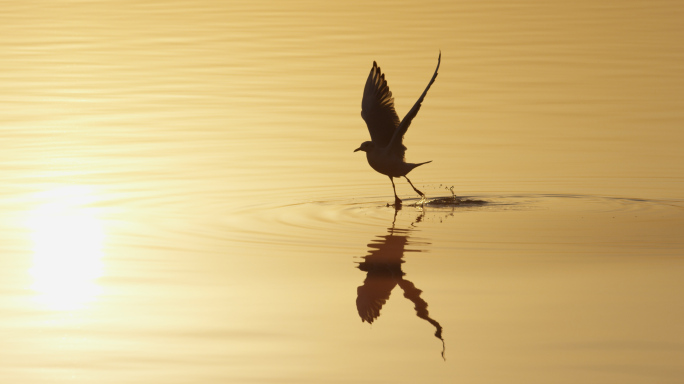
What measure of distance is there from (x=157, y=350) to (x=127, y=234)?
3.65m

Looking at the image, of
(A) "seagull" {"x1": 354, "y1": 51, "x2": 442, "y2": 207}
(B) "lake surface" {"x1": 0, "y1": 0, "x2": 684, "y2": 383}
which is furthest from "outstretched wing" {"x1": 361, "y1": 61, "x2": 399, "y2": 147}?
(B) "lake surface" {"x1": 0, "y1": 0, "x2": 684, "y2": 383}

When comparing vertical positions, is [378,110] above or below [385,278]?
above

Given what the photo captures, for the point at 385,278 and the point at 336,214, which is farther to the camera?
the point at 336,214

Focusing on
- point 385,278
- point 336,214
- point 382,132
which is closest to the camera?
point 385,278

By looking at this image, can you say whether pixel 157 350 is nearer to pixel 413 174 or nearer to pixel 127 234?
pixel 127 234

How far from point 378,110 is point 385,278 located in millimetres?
4554

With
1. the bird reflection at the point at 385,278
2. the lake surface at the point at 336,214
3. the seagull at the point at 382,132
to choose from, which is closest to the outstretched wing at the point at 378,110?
the seagull at the point at 382,132

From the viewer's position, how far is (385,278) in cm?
867

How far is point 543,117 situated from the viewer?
16.5m

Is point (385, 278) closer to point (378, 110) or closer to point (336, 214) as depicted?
point (336, 214)

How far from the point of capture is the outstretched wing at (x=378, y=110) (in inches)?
507

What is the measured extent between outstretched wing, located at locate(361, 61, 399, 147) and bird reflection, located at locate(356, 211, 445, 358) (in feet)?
7.25

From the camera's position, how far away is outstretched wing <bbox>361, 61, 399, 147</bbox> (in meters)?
12.9

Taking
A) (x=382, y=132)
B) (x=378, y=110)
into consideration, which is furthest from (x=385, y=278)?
(x=378, y=110)
